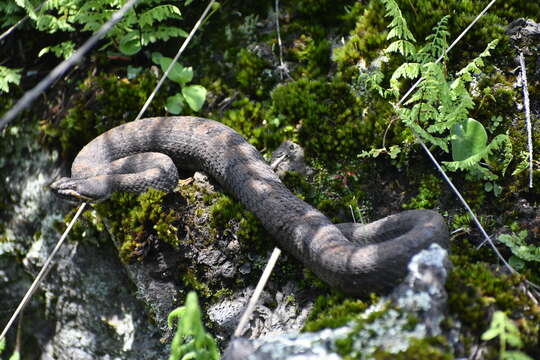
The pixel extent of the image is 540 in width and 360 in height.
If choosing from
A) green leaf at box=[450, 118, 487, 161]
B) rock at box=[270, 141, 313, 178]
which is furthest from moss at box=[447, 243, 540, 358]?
rock at box=[270, 141, 313, 178]

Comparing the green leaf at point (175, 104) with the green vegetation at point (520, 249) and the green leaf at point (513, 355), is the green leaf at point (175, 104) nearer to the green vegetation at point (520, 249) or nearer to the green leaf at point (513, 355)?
the green vegetation at point (520, 249)

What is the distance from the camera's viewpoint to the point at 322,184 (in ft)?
17.8

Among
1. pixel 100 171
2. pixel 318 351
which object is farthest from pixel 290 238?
pixel 100 171

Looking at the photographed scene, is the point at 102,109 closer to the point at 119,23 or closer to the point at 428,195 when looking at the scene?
the point at 119,23

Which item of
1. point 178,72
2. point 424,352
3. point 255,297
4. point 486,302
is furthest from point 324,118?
point 424,352

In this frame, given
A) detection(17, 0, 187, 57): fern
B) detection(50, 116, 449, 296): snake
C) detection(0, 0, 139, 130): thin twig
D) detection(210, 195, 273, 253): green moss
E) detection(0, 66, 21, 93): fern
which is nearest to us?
detection(0, 0, 139, 130): thin twig

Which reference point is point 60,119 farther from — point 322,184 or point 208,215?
point 322,184

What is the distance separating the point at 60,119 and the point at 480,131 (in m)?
5.31

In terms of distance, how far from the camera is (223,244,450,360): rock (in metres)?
3.44

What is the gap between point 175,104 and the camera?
6387 millimetres

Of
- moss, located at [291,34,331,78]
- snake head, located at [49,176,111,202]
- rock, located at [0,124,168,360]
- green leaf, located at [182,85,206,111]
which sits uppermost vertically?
moss, located at [291,34,331,78]

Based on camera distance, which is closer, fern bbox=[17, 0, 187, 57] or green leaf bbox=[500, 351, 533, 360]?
green leaf bbox=[500, 351, 533, 360]

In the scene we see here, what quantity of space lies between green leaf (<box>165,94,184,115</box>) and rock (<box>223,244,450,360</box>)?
3560 mm

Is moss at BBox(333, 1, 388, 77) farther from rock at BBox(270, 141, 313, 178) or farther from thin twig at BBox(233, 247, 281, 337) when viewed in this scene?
thin twig at BBox(233, 247, 281, 337)
